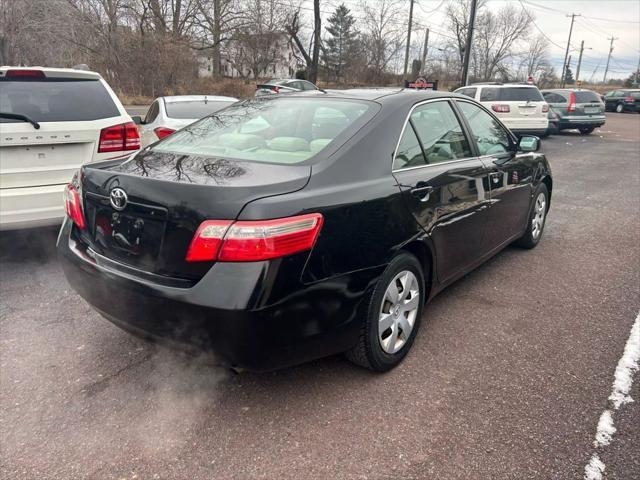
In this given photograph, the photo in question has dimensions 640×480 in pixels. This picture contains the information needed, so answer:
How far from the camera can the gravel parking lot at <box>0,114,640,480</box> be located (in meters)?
2.16

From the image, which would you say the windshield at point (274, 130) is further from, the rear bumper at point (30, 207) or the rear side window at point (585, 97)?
the rear side window at point (585, 97)

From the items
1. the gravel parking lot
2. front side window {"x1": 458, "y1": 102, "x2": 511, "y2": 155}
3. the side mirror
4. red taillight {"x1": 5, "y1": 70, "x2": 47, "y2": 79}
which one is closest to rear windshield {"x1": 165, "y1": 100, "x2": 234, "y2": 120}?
red taillight {"x1": 5, "y1": 70, "x2": 47, "y2": 79}

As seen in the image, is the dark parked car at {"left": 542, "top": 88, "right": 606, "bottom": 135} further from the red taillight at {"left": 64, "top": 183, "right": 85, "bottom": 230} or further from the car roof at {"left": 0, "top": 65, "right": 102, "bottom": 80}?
the red taillight at {"left": 64, "top": 183, "right": 85, "bottom": 230}

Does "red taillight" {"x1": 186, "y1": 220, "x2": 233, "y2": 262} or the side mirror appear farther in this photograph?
the side mirror

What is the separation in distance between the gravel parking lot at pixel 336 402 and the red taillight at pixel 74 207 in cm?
83

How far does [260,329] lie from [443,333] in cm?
165

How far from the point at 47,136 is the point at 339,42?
6376 cm

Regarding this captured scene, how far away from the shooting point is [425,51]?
52000 millimetres

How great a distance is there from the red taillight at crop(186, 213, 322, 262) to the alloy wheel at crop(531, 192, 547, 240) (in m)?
3.52

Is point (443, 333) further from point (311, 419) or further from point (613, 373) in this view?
point (311, 419)

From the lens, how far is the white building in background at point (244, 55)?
36531mm

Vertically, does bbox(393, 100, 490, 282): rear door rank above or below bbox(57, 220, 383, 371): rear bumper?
above

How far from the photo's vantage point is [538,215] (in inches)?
201

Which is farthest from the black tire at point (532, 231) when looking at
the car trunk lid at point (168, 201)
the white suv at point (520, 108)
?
the white suv at point (520, 108)
